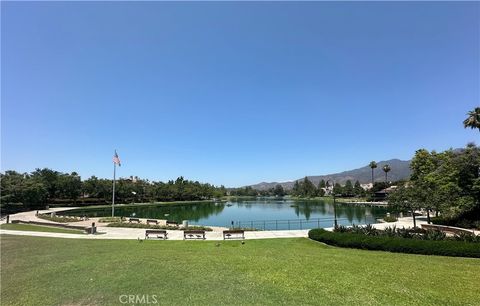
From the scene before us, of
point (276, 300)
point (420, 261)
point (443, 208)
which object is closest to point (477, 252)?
point (420, 261)

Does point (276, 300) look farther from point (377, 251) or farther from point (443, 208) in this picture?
point (443, 208)

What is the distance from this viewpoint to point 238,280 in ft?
30.4

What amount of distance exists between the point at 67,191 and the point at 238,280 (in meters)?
79.4

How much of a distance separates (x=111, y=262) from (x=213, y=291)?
551 centimetres

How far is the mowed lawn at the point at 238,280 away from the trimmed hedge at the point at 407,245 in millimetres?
1701

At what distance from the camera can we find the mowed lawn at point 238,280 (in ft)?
25.6

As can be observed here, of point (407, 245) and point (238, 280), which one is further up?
point (238, 280)

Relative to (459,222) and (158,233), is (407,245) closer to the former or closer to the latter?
(158,233)

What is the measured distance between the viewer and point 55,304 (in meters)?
7.52

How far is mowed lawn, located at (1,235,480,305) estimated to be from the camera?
7816 mm

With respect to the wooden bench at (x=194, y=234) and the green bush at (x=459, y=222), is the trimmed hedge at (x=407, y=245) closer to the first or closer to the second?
the wooden bench at (x=194, y=234)

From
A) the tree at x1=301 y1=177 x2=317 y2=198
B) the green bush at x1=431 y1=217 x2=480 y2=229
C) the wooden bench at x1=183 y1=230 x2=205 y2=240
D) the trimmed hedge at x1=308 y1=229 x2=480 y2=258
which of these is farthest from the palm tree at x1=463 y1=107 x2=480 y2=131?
the tree at x1=301 y1=177 x2=317 y2=198

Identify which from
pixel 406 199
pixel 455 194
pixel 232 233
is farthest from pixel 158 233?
pixel 455 194

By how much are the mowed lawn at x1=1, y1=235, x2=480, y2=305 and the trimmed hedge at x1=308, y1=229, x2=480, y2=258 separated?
67.0 inches
